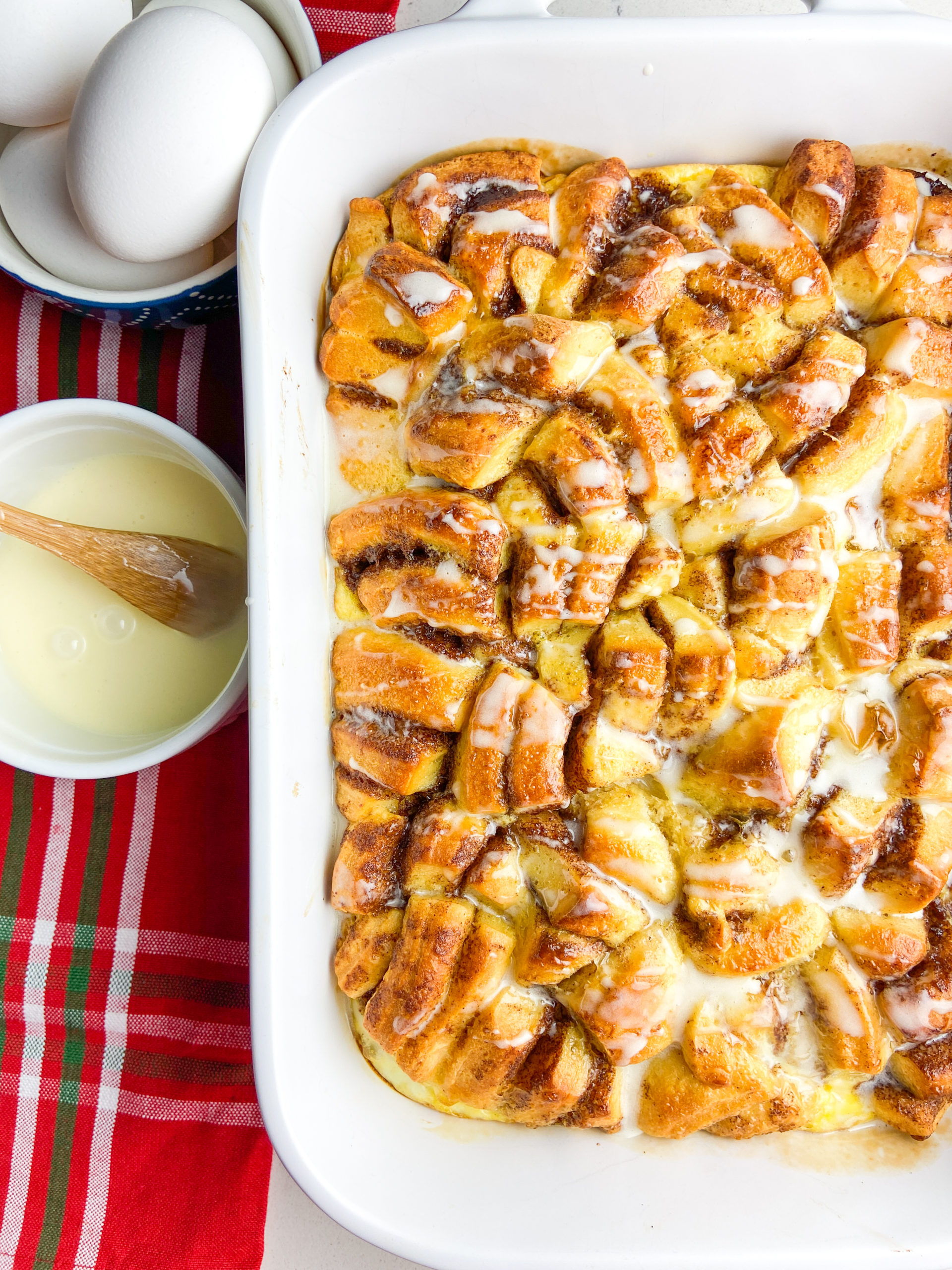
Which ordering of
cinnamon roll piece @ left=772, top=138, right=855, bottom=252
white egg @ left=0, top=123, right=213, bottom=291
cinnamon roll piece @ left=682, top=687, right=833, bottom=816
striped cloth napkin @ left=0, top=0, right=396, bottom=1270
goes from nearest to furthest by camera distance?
cinnamon roll piece @ left=682, top=687, right=833, bottom=816 → cinnamon roll piece @ left=772, top=138, right=855, bottom=252 → white egg @ left=0, top=123, right=213, bottom=291 → striped cloth napkin @ left=0, top=0, right=396, bottom=1270

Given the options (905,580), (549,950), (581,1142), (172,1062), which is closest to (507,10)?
(905,580)

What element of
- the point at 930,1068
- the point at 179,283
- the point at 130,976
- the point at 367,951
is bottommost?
the point at 130,976

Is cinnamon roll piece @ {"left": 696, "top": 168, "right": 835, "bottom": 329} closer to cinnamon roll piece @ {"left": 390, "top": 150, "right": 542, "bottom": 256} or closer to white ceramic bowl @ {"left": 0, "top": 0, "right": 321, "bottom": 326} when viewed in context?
cinnamon roll piece @ {"left": 390, "top": 150, "right": 542, "bottom": 256}

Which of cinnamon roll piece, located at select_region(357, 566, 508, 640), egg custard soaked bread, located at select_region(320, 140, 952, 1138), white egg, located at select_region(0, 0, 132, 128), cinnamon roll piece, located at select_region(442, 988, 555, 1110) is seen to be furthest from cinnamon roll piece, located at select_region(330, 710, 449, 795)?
white egg, located at select_region(0, 0, 132, 128)

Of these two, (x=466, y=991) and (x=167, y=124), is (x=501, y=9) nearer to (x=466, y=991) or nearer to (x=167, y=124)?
(x=167, y=124)

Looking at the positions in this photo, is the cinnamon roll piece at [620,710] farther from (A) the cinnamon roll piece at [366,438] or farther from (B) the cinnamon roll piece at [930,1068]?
(B) the cinnamon roll piece at [930,1068]

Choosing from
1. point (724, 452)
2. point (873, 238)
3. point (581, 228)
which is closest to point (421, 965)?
point (724, 452)
